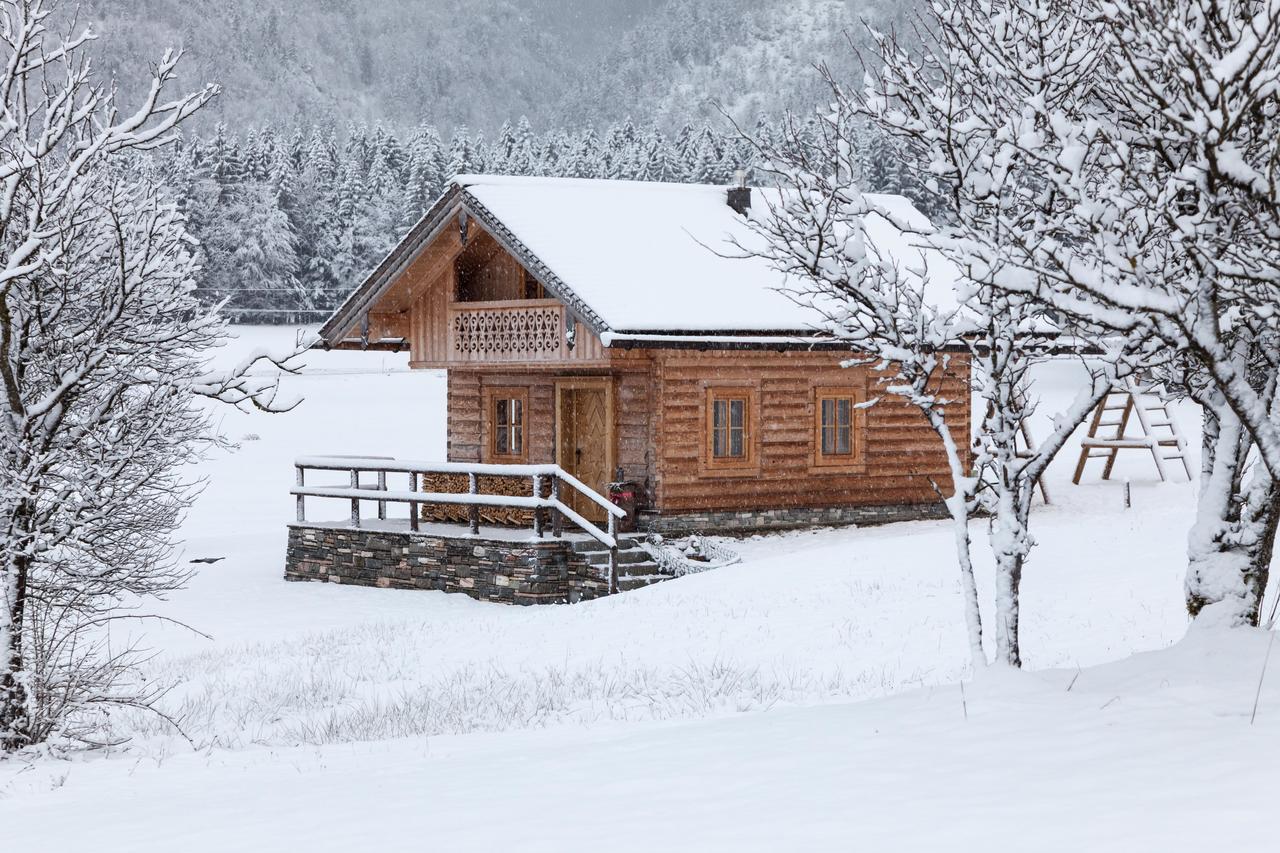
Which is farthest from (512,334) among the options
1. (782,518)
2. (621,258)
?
(782,518)

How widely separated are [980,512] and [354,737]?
18.0 metres

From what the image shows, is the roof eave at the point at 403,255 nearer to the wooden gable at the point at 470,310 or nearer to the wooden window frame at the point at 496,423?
the wooden gable at the point at 470,310

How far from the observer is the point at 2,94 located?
1106cm

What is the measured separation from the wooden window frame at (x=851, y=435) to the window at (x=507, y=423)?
4.79 metres

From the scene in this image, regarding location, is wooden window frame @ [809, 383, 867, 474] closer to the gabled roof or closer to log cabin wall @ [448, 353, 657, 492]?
the gabled roof

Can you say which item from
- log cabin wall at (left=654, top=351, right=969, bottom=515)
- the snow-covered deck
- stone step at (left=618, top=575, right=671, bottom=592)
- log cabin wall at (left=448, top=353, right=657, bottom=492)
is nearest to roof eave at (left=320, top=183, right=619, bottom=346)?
log cabin wall at (left=448, top=353, right=657, bottom=492)

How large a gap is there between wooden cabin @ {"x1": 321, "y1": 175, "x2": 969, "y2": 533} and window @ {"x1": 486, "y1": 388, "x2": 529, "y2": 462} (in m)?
0.03

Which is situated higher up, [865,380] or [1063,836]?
[865,380]

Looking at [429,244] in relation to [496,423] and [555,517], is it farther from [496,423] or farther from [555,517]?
[555,517]

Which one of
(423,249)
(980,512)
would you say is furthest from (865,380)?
(423,249)

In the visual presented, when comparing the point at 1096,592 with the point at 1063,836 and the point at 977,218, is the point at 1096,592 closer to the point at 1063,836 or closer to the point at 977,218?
the point at 977,218

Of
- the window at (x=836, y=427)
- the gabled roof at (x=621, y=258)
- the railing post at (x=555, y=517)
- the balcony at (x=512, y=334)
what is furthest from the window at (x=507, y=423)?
the window at (x=836, y=427)

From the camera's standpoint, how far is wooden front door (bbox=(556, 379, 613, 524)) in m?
25.0

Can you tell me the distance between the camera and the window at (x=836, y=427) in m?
25.4
